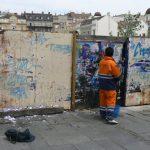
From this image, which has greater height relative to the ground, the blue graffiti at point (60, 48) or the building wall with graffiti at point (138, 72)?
the blue graffiti at point (60, 48)

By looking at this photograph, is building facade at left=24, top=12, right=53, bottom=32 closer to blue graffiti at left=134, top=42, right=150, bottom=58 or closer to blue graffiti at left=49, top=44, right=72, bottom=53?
blue graffiti at left=134, top=42, right=150, bottom=58

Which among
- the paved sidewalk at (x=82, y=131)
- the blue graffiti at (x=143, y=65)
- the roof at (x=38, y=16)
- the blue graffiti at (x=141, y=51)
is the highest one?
the roof at (x=38, y=16)

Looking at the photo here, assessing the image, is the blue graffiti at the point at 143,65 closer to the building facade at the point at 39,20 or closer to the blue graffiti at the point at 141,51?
the blue graffiti at the point at 141,51

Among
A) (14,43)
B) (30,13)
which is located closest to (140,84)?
(14,43)

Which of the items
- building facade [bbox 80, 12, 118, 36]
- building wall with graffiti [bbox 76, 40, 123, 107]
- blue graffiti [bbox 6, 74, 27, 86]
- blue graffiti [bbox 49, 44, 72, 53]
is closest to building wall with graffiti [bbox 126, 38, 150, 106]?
building wall with graffiti [bbox 76, 40, 123, 107]

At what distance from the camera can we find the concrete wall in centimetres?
940

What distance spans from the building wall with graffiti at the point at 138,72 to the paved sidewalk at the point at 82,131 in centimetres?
83

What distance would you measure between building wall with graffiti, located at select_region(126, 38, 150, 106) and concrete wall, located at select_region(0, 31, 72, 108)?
175 cm

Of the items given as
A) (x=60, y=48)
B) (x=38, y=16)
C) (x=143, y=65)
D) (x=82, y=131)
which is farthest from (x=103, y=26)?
(x=82, y=131)

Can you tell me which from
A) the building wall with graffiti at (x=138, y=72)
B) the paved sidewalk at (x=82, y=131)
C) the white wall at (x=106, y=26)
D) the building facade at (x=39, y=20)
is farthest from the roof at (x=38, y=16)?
the paved sidewalk at (x=82, y=131)

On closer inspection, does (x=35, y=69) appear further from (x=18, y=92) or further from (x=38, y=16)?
(x=38, y=16)

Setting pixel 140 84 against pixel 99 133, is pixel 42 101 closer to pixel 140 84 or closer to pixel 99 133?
pixel 99 133

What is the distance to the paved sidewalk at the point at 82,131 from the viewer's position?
747 cm

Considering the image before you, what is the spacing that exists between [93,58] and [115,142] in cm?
315
